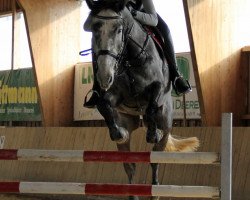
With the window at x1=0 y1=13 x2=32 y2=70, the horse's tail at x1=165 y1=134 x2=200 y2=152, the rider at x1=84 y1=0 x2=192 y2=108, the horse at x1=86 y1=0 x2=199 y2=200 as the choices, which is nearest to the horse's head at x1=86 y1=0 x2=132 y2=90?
the horse at x1=86 y1=0 x2=199 y2=200

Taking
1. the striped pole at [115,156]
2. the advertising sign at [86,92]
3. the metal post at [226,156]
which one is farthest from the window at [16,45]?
the metal post at [226,156]

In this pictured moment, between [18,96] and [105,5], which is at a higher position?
[105,5]

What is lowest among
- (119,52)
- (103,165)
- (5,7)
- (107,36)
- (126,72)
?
(103,165)

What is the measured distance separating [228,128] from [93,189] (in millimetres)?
1142

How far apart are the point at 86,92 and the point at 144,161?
27.9 ft

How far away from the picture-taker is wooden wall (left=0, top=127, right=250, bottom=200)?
8625 millimetres

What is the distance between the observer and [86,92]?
12766 mm

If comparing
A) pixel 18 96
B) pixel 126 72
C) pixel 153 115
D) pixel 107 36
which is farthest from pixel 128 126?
pixel 18 96

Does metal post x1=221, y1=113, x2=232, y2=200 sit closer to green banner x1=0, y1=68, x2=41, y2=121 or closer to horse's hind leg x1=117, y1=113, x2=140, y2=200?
horse's hind leg x1=117, y1=113, x2=140, y2=200

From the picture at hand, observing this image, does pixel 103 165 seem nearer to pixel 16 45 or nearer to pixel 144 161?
pixel 144 161

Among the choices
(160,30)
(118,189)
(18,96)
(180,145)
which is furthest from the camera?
(18,96)

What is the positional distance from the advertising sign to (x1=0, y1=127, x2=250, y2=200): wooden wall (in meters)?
1.09

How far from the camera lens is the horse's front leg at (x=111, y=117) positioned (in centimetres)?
477

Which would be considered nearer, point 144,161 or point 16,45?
point 144,161
